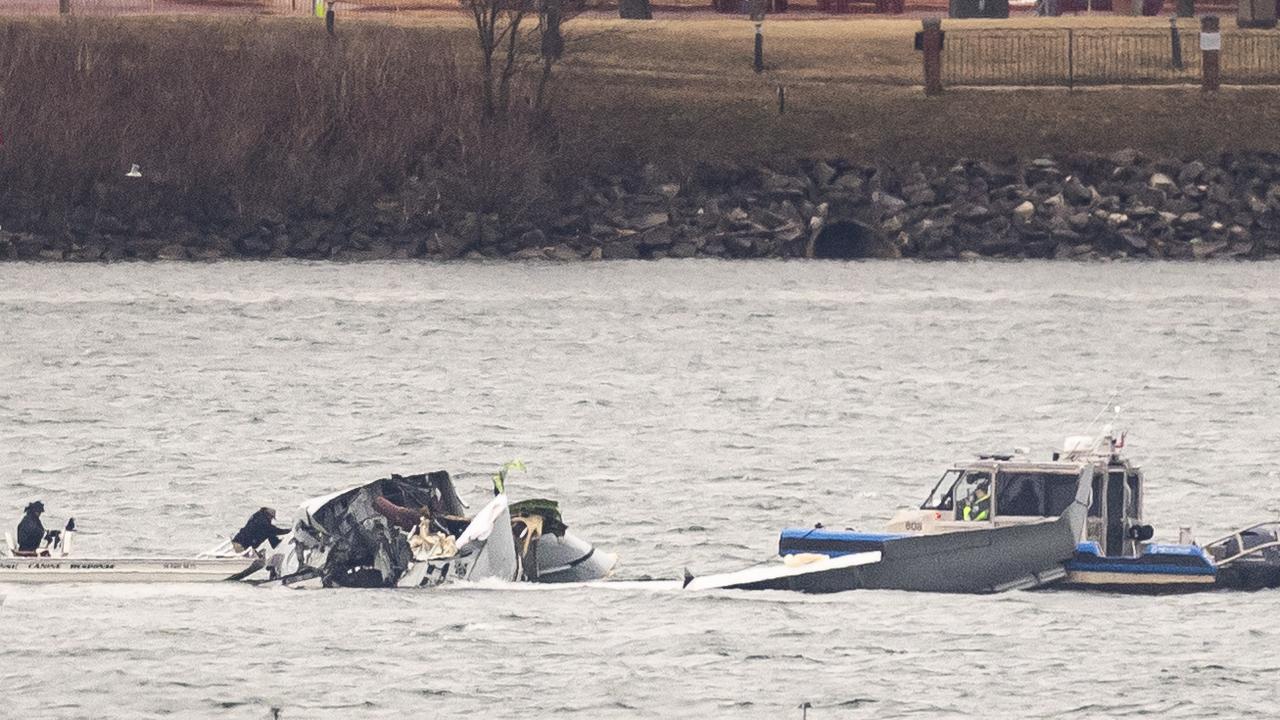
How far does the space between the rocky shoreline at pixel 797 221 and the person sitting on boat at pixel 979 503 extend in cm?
3846

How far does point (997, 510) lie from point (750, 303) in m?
29.1

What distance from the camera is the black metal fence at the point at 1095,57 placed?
75812mm

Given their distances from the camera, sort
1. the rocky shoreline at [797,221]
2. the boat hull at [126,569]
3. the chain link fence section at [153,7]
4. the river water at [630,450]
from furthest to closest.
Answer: the chain link fence section at [153,7] → the rocky shoreline at [797,221] → the boat hull at [126,569] → the river water at [630,450]

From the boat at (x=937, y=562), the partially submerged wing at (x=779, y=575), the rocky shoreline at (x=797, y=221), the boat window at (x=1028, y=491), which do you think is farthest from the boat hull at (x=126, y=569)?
the rocky shoreline at (x=797, y=221)

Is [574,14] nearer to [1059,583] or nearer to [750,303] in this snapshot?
[750,303]

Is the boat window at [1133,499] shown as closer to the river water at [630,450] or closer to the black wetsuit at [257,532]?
the river water at [630,450]

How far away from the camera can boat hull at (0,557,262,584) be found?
32.7 meters

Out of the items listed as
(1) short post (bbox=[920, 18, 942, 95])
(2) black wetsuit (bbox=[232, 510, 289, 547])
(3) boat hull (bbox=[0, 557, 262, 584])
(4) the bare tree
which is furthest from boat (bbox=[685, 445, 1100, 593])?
(4) the bare tree

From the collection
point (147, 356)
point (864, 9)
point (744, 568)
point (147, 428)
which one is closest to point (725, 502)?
point (744, 568)

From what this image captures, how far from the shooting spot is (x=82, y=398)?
47.7m

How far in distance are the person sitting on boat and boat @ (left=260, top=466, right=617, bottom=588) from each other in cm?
406

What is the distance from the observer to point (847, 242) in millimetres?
72750

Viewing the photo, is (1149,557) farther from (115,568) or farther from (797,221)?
(797,221)

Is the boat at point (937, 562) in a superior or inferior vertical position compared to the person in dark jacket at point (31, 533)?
inferior
